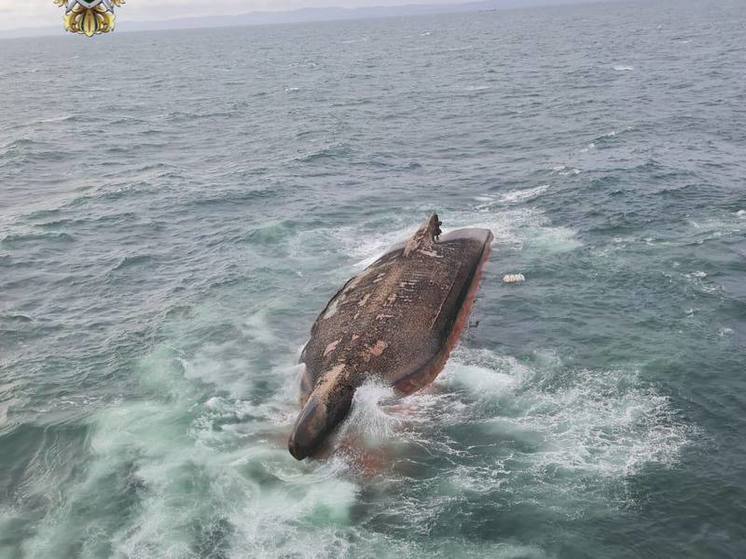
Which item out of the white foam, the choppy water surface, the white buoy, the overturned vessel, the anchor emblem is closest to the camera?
the anchor emblem

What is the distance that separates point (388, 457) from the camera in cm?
2581

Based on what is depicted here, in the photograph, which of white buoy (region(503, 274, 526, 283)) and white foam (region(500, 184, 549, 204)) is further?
white foam (region(500, 184, 549, 204))

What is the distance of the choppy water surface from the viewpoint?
23.4 metres

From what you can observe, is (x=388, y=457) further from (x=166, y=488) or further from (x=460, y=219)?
(x=460, y=219)

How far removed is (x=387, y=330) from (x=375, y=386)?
3.48 meters

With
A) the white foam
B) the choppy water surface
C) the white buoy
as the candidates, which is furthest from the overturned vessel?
the white foam

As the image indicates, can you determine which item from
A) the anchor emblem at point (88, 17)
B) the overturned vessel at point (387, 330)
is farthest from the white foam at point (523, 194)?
the anchor emblem at point (88, 17)

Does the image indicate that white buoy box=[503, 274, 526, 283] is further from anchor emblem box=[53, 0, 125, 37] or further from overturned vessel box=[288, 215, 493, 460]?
anchor emblem box=[53, 0, 125, 37]

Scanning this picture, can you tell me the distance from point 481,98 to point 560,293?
7383 cm

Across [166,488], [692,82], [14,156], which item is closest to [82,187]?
[14,156]

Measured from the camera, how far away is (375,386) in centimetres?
2862

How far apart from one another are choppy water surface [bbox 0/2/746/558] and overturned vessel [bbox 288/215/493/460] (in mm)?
1024

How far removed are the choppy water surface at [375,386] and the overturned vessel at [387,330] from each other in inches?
40.3

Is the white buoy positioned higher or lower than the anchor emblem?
lower
